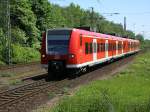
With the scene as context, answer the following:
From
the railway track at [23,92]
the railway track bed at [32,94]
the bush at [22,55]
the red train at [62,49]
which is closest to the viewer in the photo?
the railway track bed at [32,94]

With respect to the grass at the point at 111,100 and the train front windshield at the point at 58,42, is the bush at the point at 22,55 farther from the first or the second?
the grass at the point at 111,100

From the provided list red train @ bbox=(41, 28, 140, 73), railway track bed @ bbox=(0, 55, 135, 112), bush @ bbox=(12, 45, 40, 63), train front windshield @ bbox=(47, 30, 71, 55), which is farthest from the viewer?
bush @ bbox=(12, 45, 40, 63)

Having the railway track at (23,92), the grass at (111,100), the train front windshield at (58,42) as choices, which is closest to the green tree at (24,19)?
the train front windshield at (58,42)

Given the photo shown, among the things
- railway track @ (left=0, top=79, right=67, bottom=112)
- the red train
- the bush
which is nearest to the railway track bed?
railway track @ (left=0, top=79, right=67, bottom=112)

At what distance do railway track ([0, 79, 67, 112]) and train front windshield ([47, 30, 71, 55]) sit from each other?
6.11 feet

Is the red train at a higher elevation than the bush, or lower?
higher

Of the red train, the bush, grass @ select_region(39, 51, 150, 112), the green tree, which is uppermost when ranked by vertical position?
the green tree

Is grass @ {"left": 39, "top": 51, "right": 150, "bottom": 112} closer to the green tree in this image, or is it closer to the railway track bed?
the railway track bed

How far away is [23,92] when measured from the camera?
20.7 m

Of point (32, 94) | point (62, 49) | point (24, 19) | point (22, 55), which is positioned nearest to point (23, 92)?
point (32, 94)

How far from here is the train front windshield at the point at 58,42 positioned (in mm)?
26703

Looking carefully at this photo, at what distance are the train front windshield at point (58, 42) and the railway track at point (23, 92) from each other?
1861 mm

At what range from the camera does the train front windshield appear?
87.6 ft

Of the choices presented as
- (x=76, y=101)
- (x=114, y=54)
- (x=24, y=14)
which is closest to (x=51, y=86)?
(x=76, y=101)
